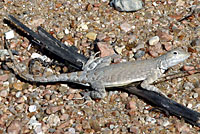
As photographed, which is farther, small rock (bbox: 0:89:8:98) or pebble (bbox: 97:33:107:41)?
pebble (bbox: 97:33:107:41)

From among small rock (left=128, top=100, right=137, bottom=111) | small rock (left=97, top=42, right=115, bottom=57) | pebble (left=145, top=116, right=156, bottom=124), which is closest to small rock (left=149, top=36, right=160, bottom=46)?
small rock (left=97, top=42, right=115, bottom=57)

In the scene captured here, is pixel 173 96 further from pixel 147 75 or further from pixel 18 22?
pixel 18 22

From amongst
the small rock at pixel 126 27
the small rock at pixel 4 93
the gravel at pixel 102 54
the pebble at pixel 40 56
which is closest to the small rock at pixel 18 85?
the gravel at pixel 102 54

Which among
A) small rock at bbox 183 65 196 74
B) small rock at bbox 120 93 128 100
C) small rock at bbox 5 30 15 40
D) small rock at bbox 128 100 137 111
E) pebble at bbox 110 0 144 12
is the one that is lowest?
small rock at bbox 128 100 137 111

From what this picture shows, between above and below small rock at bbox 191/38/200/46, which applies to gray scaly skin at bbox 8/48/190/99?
below

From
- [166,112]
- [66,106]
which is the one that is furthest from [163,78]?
[66,106]

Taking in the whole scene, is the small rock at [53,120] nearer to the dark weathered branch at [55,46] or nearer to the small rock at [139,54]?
the dark weathered branch at [55,46]

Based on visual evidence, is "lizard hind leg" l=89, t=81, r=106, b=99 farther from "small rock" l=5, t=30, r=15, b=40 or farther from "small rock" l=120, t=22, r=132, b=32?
"small rock" l=5, t=30, r=15, b=40
